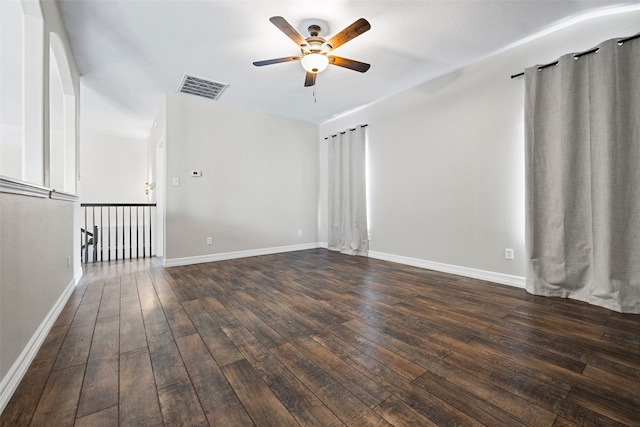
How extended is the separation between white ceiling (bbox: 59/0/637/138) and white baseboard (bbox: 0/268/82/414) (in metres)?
2.49

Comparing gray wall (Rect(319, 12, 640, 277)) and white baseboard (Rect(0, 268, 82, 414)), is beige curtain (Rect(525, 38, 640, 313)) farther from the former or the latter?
white baseboard (Rect(0, 268, 82, 414))

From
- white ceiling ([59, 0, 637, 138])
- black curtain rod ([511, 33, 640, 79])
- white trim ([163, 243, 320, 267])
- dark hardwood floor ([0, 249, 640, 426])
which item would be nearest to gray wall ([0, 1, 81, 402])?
dark hardwood floor ([0, 249, 640, 426])

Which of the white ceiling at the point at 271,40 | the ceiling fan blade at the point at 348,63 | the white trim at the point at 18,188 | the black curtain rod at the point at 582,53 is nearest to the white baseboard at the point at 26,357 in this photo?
the white trim at the point at 18,188

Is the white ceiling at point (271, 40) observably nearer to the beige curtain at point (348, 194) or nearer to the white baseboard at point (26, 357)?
the beige curtain at point (348, 194)

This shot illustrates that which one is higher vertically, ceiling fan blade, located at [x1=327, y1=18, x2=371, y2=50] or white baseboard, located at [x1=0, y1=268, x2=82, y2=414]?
ceiling fan blade, located at [x1=327, y1=18, x2=371, y2=50]

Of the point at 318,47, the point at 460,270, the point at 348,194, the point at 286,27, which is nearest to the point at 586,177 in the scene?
the point at 460,270

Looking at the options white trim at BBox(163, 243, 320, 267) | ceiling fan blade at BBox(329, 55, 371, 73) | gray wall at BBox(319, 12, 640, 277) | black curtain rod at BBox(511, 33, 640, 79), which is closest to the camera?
black curtain rod at BBox(511, 33, 640, 79)

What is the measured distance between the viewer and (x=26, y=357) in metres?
1.47

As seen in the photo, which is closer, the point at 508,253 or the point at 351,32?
the point at 351,32

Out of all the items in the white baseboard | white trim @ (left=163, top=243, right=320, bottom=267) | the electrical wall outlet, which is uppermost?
the electrical wall outlet

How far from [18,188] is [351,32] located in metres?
2.42

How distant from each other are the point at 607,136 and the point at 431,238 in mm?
1946

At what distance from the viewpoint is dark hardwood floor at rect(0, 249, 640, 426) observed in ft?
3.76

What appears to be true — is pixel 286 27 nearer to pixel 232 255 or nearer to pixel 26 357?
pixel 26 357
